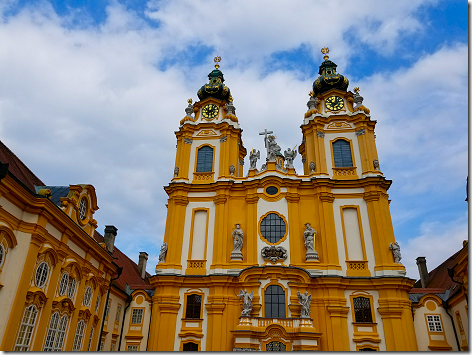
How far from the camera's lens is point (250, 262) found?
2289 centimetres

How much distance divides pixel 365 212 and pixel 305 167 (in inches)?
266

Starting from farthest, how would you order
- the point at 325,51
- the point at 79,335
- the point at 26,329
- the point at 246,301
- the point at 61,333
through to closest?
the point at 325,51 → the point at 246,301 → the point at 79,335 → the point at 61,333 → the point at 26,329

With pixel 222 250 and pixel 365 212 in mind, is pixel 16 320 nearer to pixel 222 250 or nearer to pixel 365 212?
pixel 222 250

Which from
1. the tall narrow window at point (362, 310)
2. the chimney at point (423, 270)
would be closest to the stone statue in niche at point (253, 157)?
the tall narrow window at point (362, 310)

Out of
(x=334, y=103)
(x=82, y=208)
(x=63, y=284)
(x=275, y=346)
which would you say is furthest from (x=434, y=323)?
(x=82, y=208)

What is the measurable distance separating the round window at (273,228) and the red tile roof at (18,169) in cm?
1334

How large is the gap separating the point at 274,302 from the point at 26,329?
12.6 metres

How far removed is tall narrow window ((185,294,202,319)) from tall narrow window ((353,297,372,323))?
30.2ft

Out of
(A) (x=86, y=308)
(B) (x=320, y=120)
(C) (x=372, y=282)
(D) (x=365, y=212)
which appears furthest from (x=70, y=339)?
(B) (x=320, y=120)

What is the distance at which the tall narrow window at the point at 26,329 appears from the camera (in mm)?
13328

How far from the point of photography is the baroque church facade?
1636cm

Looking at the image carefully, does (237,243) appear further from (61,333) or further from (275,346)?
(61,333)

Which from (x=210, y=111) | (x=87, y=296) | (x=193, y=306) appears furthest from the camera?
(x=210, y=111)

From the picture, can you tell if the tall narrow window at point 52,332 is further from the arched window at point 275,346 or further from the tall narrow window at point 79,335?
the arched window at point 275,346
